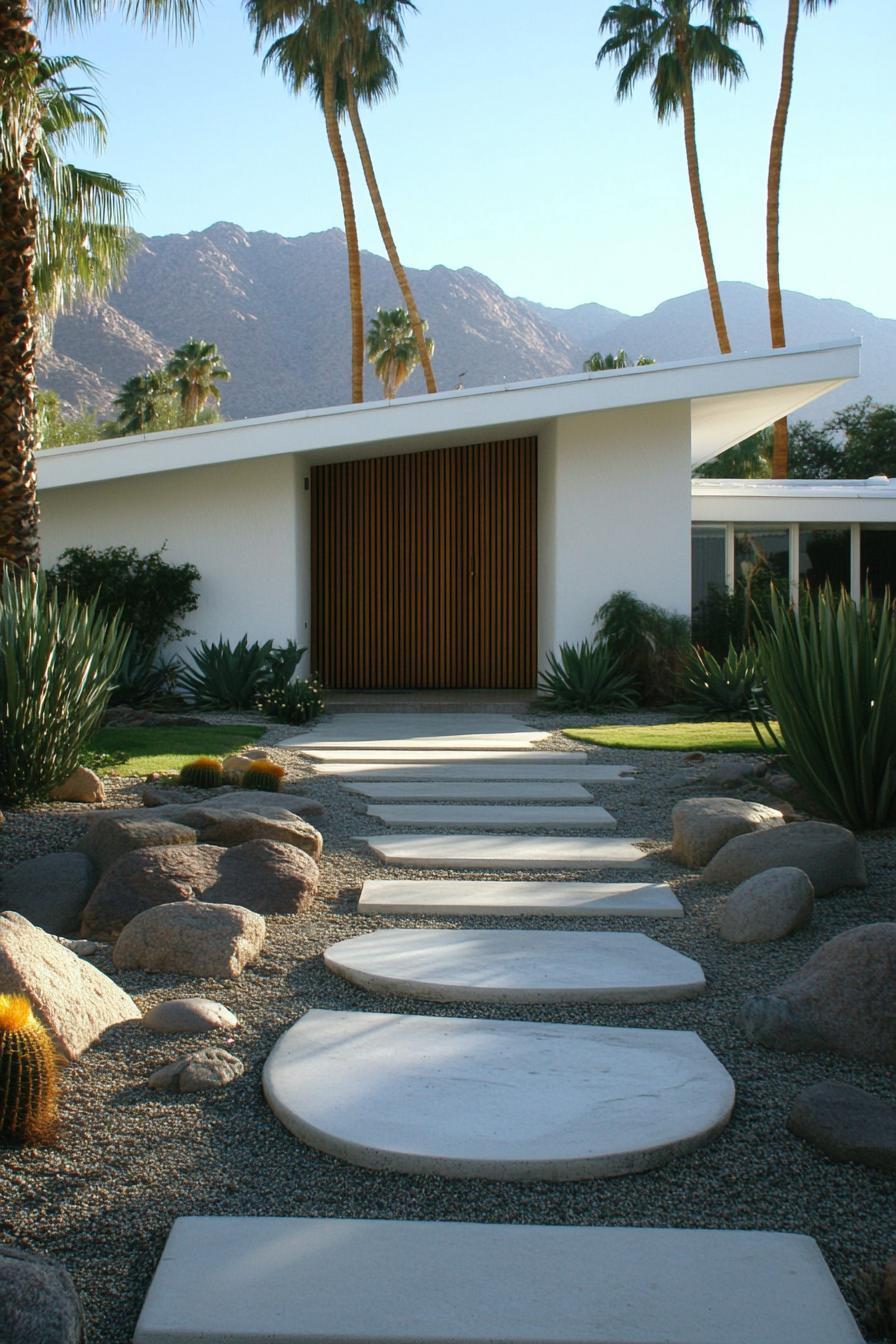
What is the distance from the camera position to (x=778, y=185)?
26.9 metres

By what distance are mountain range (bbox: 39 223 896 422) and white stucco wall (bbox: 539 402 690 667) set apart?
69181mm

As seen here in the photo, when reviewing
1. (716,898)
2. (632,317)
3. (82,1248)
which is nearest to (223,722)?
(716,898)

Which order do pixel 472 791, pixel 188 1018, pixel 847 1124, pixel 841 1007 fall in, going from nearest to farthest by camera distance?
1. pixel 847 1124
2. pixel 841 1007
3. pixel 188 1018
4. pixel 472 791

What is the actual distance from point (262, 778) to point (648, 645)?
7351 millimetres

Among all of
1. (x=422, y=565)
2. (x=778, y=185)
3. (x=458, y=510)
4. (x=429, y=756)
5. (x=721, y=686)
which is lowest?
(x=429, y=756)

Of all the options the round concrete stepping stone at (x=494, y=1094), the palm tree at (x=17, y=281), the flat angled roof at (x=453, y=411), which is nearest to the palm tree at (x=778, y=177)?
the flat angled roof at (x=453, y=411)

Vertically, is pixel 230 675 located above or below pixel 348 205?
below

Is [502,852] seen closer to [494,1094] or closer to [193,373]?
[494,1094]

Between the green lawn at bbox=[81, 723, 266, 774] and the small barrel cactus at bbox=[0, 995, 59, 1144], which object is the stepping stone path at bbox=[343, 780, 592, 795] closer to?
the green lawn at bbox=[81, 723, 266, 774]

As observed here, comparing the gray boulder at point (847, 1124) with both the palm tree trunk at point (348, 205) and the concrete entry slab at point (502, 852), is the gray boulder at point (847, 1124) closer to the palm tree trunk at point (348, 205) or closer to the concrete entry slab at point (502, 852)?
the concrete entry slab at point (502, 852)

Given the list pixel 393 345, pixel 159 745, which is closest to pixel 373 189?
pixel 393 345

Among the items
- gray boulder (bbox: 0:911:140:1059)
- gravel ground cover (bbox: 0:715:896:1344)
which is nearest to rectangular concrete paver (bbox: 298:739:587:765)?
gravel ground cover (bbox: 0:715:896:1344)

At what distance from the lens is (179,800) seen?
24.2 ft

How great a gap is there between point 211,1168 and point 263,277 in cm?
12143
